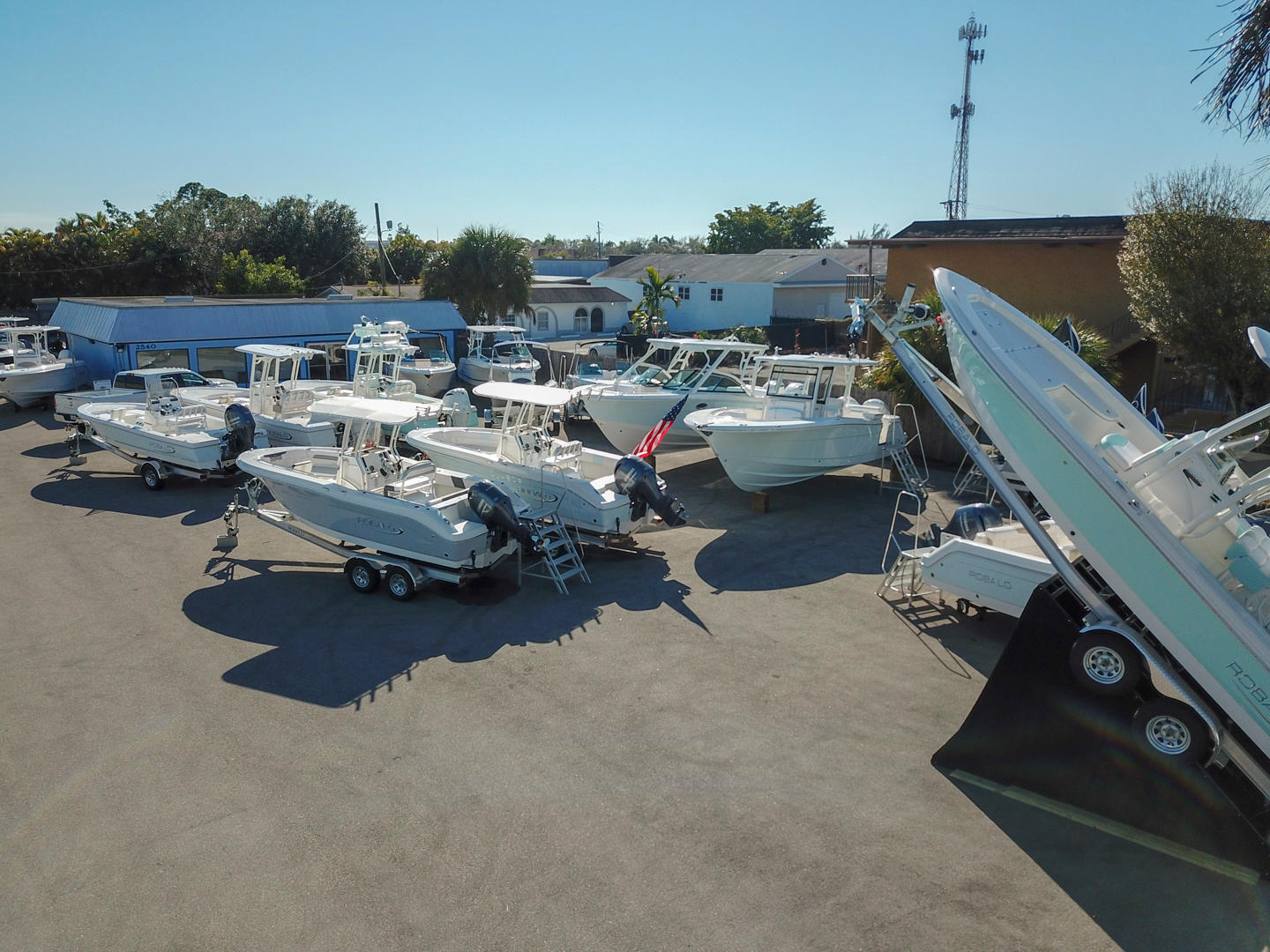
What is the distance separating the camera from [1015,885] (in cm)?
575

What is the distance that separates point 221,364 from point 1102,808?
23210 millimetres

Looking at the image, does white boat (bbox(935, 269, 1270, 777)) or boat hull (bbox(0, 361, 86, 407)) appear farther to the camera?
boat hull (bbox(0, 361, 86, 407))

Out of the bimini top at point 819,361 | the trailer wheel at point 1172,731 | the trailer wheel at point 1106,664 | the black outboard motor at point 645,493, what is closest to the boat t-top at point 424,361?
the bimini top at point 819,361

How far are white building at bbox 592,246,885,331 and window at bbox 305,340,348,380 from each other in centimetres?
2158

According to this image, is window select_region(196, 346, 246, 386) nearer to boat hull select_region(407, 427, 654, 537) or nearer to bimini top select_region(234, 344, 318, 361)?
bimini top select_region(234, 344, 318, 361)

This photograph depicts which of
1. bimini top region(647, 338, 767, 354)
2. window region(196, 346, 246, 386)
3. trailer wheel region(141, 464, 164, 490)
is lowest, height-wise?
trailer wheel region(141, 464, 164, 490)

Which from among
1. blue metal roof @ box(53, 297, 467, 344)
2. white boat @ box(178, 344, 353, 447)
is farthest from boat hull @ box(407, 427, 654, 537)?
blue metal roof @ box(53, 297, 467, 344)

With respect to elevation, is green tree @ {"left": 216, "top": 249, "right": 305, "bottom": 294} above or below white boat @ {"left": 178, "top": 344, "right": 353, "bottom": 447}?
above

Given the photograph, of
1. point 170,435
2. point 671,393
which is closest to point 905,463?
point 671,393

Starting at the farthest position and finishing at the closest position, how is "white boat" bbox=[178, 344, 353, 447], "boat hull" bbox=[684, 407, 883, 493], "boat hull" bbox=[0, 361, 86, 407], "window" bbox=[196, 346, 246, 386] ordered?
"window" bbox=[196, 346, 246, 386], "boat hull" bbox=[0, 361, 86, 407], "white boat" bbox=[178, 344, 353, 447], "boat hull" bbox=[684, 407, 883, 493]

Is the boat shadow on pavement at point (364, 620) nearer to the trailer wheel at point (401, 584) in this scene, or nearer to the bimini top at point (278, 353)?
the trailer wheel at point (401, 584)

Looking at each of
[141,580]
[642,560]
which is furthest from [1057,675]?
[141,580]

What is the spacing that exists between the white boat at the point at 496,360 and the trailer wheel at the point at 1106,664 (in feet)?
61.1

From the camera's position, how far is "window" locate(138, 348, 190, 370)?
21844mm
